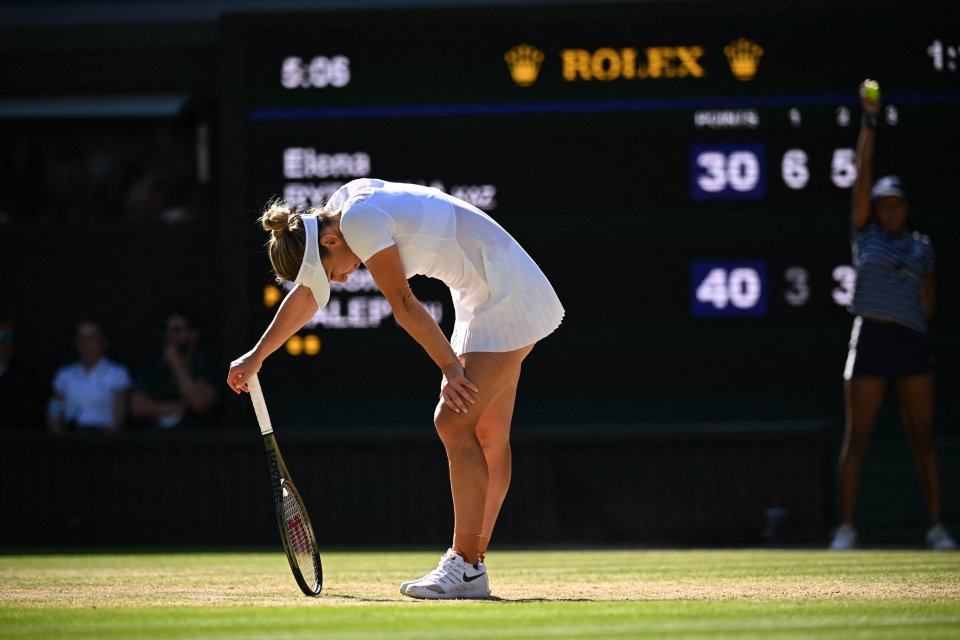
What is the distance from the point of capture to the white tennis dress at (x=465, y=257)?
510 centimetres

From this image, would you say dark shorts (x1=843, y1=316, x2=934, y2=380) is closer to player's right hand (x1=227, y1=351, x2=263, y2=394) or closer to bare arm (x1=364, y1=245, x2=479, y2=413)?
bare arm (x1=364, y1=245, x2=479, y2=413)

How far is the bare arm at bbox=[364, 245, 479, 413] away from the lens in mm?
5047

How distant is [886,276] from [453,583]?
4135 mm

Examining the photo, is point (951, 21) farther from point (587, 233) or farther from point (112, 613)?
point (112, 613)

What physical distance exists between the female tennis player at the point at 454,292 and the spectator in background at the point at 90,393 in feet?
16.1

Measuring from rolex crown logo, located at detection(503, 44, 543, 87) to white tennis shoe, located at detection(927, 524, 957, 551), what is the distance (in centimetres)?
344

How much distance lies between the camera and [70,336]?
420 inches

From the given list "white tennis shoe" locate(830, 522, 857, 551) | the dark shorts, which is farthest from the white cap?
"white tennis shoe" locate(830, 522, 857, 551)

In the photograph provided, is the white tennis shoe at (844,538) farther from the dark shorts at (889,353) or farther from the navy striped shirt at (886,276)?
the navy striped shirt at (886,276)

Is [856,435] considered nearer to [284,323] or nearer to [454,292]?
[454,292]

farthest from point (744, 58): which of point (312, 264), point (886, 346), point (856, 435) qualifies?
point (312, 264)

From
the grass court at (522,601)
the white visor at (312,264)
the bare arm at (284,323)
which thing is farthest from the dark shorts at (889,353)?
the white visor at (312,264)

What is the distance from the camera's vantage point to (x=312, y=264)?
16.7 feet

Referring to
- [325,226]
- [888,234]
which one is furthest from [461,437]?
[888,234]
